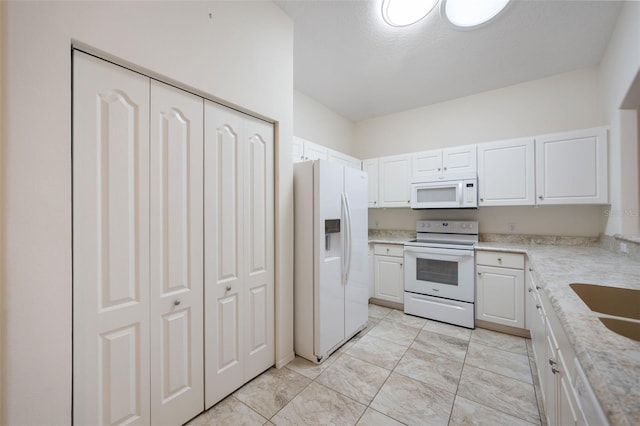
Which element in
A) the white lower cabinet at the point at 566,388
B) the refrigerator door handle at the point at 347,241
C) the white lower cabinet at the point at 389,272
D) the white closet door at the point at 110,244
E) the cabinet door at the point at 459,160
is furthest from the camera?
the white lower cabinet at the point at 389,272

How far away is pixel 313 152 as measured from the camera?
3.04 meters

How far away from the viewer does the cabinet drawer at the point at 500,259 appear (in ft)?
8.23

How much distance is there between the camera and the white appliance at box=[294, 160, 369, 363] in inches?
82.9

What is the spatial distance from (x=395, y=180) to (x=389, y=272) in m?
1.30

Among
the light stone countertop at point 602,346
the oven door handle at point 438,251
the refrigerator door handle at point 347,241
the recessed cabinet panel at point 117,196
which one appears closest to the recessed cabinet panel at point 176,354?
the recessed cabinet panel at point 117,196

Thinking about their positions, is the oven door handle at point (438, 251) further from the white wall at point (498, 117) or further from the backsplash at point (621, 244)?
the white wall at point (498, 117)

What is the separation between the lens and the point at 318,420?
5.01 ft

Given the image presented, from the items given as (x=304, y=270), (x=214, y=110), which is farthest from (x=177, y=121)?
(x=304, y=270)

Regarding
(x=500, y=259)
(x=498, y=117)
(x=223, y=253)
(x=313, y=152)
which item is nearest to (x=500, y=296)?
(x=500, y=259)

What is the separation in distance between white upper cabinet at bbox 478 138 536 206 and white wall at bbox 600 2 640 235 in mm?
582

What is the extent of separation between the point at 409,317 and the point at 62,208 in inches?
126

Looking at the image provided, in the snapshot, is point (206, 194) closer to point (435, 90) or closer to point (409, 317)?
point (409, 317)

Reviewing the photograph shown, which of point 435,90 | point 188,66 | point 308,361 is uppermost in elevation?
point 435,90

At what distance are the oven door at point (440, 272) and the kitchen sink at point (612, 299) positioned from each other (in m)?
1.44
